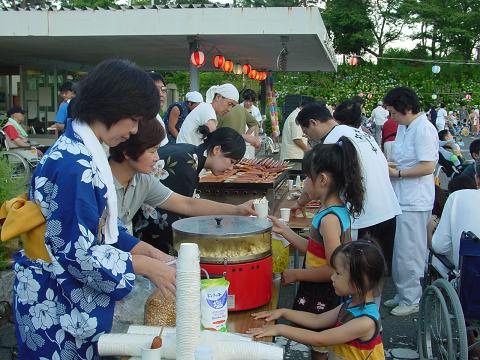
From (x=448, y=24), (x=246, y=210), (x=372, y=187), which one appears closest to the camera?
Result: (x=246, y=210)

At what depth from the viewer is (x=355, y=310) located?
221cm

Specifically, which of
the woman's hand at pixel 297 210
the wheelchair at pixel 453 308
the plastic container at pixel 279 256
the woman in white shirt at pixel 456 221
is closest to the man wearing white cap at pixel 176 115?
the woman's hand at pixel 297 210

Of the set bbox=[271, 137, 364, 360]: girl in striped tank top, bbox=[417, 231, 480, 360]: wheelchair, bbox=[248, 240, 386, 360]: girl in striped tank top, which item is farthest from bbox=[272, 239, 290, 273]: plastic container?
bbox=[417, 231, 480, 360]: wheelchair

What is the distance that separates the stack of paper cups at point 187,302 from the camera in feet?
4.46

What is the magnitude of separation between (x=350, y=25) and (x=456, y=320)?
127ft

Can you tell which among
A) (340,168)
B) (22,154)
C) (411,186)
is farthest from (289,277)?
(22,154)

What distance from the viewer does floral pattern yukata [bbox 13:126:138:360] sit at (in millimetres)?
1528

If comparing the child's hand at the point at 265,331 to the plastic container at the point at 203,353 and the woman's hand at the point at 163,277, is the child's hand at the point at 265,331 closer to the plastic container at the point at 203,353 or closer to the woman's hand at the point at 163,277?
the woman's hand at the point at 163,277

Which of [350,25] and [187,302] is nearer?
[187,302]

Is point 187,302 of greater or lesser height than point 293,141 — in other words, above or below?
below

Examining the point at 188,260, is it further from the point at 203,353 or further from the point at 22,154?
the point at 22,154

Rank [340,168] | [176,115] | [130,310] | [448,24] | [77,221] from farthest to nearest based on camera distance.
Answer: [448,24] < [176,115] < [340,168] < [130,310] < [77,221]

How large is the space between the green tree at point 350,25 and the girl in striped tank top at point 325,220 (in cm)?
3785

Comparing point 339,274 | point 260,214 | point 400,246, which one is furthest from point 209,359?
point 400,246
